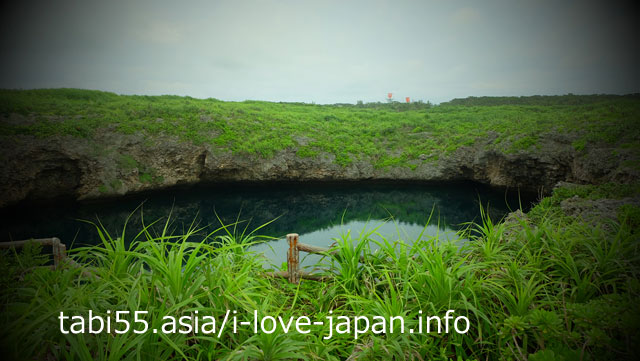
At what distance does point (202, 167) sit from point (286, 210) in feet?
15.2

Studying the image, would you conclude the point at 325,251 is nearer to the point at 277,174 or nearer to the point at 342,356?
the point at 342,356

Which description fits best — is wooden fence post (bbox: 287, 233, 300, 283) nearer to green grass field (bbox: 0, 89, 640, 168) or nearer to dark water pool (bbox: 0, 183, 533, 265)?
dark water pool (bbox: 0, 183, 533, 265)

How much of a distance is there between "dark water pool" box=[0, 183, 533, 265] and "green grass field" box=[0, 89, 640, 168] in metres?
1.82

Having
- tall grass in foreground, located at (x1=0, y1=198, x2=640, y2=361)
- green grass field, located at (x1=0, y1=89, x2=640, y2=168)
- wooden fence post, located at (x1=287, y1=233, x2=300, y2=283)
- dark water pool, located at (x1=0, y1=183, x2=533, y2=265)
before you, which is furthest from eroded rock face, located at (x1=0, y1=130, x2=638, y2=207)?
wooden fence post, located at (x1=287, y1=233, x2=300, y2=283)

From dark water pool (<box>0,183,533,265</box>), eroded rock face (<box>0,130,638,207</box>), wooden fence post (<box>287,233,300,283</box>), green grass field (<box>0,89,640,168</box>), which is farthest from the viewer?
green grass field (<box>0,89,640,168</box>)

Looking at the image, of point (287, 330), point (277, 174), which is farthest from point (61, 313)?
point (277, 174)

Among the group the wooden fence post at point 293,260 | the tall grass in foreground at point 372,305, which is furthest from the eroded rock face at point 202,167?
the wooden fence post at point 293,260

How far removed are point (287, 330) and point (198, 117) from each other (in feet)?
45.9

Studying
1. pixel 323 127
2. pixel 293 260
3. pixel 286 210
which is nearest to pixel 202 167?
pixel 286 210

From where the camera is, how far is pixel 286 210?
10.8m

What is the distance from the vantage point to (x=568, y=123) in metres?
11.1

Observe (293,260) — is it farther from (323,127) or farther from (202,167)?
(323,127)

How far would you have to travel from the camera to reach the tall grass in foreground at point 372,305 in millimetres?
1460

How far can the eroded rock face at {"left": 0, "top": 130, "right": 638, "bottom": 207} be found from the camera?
9.19 metres
